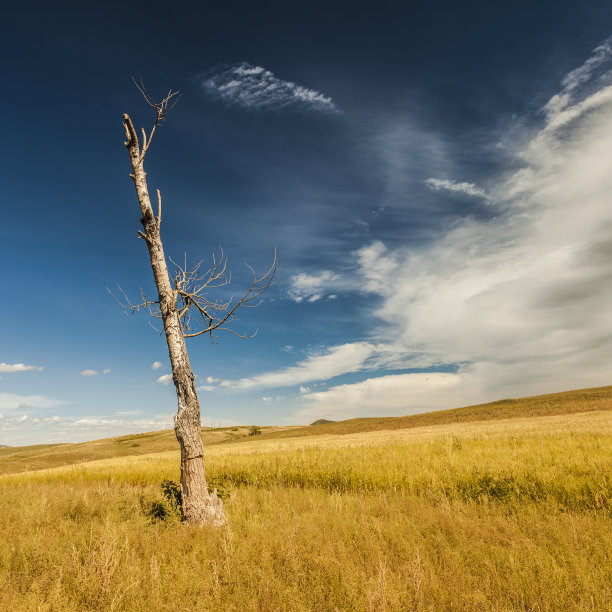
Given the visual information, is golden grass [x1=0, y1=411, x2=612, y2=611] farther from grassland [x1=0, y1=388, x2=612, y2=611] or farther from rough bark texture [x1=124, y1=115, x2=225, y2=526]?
rough bark texture [x1=124, y1=115, x2=225, y2=526]

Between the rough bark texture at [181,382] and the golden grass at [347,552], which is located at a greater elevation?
the rough bark texture at [181,382]

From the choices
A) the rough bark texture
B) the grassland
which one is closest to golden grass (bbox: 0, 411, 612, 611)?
the grassland

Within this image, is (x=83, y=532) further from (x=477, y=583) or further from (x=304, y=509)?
(x=477, y=583)

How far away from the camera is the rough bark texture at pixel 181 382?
6176 millimetres

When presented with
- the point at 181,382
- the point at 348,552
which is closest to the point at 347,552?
the point at 348,552

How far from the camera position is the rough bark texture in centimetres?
618

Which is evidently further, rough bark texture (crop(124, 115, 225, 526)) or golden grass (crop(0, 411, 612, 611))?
rough bark texture (crop(124, 115, 225, 526))

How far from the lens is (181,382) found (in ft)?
22.0

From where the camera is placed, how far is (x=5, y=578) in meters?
4.18

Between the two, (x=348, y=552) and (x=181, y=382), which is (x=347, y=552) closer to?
(x=348, y=552)

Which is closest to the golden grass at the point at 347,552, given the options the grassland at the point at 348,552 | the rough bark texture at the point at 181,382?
the grassland at the point at 348,552

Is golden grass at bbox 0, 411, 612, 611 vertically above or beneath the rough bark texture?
beneath

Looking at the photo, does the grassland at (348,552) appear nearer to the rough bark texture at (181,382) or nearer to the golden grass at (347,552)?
the golden grass at (347,552)

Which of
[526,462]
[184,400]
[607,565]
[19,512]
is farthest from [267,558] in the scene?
[526,462]
